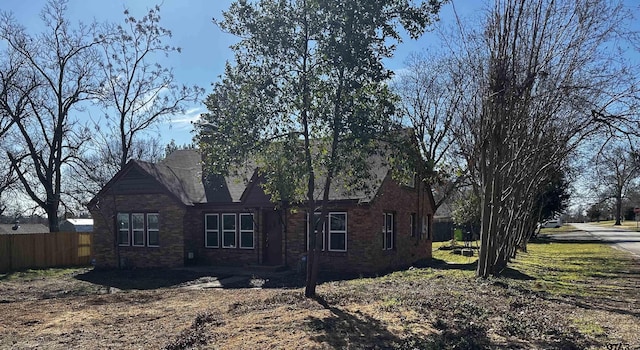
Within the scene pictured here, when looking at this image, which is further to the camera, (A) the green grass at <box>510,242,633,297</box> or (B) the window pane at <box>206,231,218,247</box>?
(B) the window pane at <box>206,231,218,247</box>

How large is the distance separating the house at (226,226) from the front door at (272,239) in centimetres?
4

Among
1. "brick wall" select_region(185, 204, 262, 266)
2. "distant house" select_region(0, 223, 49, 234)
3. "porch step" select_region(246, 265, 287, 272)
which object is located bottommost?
"distant house" select_region(0, 223, 49, 234)

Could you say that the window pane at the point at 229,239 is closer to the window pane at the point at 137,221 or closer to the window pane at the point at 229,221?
the window pane at the point at 229,221

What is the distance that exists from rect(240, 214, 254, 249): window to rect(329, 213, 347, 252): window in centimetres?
345

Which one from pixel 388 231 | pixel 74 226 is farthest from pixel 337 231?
pixel 74 226

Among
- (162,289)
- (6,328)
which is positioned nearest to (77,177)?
(162,289)

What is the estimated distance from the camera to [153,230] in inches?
810

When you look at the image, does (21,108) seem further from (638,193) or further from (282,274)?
(638,193)

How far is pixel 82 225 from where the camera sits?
52.4 meters

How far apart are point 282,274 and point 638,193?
73.8m

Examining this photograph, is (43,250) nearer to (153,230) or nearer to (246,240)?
(153,230)

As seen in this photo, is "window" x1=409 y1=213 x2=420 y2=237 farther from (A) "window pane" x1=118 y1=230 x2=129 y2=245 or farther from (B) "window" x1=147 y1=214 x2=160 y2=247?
(A) "window pane" x1=118 y1=230 x2=129 y2=245

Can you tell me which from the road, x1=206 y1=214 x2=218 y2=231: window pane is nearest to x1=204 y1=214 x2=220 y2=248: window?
x1=206 y1=214 x2=218 y2=231: window pane

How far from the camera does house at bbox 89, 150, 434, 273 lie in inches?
699
